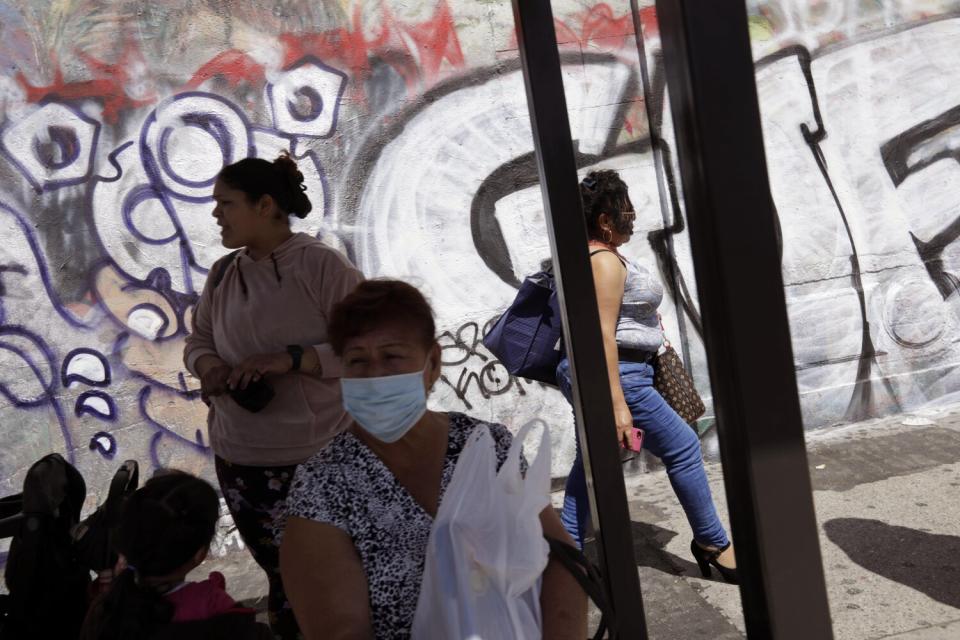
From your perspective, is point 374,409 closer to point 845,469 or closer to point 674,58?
point 674,58

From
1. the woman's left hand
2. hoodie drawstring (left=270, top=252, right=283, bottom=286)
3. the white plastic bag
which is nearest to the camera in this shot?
the white plastic bag

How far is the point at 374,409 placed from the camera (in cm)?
175

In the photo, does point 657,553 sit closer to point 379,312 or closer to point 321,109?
point 379,312

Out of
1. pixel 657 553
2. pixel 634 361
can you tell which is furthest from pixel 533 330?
pixel 657 553

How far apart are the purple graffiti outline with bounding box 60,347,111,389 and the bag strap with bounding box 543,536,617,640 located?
357cm

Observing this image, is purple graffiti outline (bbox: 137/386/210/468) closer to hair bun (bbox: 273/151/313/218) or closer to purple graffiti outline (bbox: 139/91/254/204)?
purple graffiti outline (bbox: 139/91/254/204)

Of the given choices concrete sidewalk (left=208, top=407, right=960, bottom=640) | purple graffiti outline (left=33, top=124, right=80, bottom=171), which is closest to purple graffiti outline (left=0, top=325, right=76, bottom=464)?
purple graffiti outline (left=33, top=124, right=80, bottom=171)

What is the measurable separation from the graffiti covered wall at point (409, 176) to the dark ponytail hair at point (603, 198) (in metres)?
1.60

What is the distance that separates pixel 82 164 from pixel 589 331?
3.43m

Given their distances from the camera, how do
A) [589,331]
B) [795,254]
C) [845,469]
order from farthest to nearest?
1. [795,254]
2. [845,469]
3. [589,331]

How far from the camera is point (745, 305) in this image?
92 centimetres

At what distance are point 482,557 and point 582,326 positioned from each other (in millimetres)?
830

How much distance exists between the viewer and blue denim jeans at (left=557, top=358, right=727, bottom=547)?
3.52 m

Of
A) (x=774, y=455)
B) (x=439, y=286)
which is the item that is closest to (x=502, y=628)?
(x=774, y=455)
